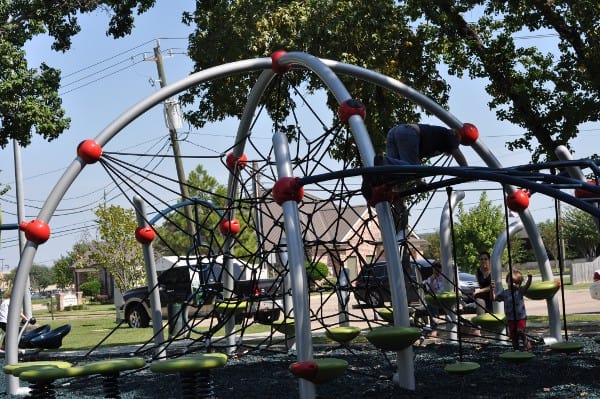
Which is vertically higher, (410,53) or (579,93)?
(410,53)

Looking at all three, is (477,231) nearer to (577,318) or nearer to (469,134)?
(577,318)

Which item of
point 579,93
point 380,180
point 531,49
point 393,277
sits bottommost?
point 393,277

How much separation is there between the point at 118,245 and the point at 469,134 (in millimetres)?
33342

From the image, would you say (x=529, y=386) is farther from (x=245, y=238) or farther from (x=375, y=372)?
(x=245, y=238)

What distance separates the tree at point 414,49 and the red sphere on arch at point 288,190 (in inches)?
278

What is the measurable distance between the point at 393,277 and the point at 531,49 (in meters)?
8.32

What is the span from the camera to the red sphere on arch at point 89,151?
9398 millimetres

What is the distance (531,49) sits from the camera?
14805mm

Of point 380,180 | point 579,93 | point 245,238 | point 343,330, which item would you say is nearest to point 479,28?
point 579,93

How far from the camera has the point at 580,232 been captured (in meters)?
61.8

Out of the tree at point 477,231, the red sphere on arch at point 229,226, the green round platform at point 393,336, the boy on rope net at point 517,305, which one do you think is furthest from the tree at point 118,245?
the green round platform at point 393,336

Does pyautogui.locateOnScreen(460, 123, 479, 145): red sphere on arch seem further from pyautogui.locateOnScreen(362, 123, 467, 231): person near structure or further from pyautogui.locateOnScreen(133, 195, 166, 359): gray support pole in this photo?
pyautogui.locateOnScreen(133, 195, 166, 359): gray support pole

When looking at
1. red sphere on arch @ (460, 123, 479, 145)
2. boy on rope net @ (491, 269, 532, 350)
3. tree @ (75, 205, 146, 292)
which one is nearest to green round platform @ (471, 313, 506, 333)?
boy on rope net @ (491, 269, 532, 350)

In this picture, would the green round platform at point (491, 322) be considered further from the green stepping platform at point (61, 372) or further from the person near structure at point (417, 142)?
the green stepping platform at point (61, 372)
